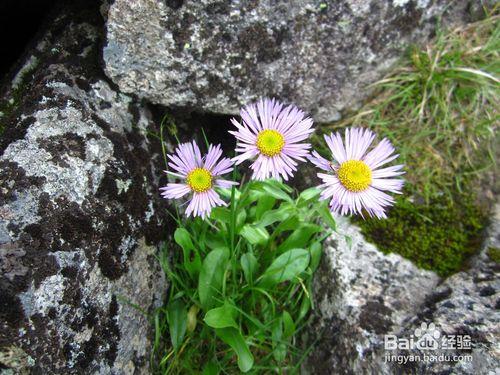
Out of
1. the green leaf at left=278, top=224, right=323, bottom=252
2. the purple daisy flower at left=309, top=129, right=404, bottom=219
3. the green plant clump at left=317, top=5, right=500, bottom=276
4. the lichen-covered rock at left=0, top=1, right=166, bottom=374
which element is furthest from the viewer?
the green plant clump at left=317, top=5, right=500, bottom=276

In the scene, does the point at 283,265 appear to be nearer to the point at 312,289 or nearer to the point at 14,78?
the point at 312,289

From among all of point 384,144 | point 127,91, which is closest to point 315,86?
point 384,144

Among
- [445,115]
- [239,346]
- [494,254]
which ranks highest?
[445,115]

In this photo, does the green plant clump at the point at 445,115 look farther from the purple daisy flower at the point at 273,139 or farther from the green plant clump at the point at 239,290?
the purple daisy flower at the point at 273,139

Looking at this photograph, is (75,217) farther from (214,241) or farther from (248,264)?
(248,264)

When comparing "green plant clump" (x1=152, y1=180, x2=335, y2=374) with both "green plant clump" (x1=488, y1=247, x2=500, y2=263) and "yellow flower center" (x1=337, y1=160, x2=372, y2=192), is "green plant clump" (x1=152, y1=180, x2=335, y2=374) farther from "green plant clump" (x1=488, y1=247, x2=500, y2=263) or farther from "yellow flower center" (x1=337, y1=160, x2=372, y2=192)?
"green plant clump" (x1=488, y1=247, x2=500, y2=263)

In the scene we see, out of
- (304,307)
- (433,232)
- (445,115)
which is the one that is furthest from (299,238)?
(445,115)

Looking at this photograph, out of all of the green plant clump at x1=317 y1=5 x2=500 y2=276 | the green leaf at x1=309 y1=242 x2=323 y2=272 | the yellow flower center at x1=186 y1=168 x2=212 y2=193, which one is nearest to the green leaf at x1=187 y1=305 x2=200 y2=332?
the green leaf at x1=309 y1=242 x2=323 y2=272
